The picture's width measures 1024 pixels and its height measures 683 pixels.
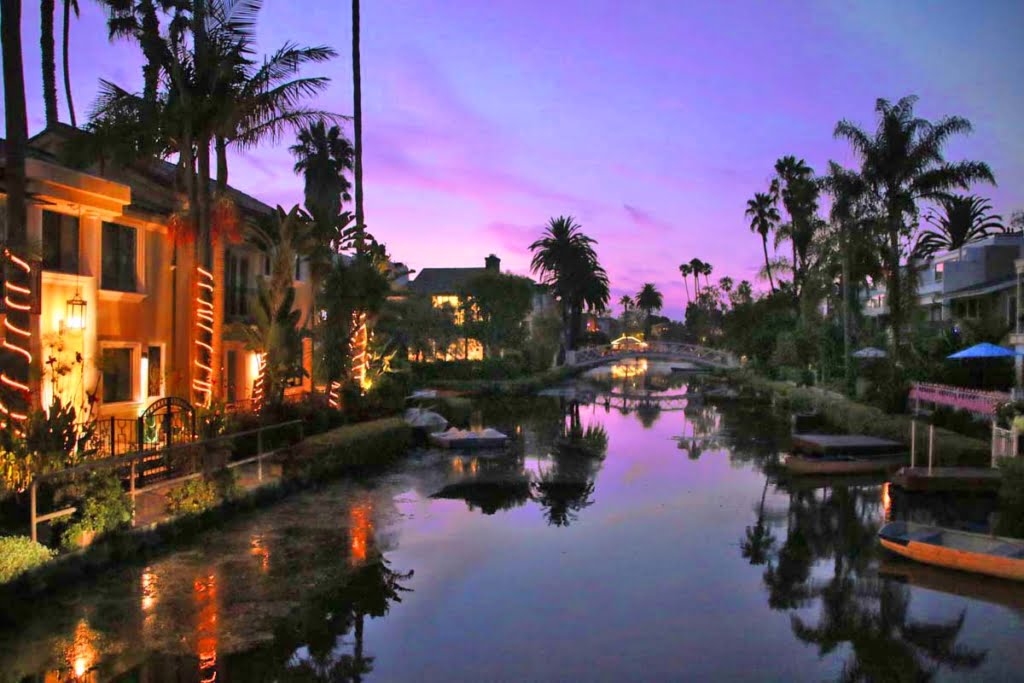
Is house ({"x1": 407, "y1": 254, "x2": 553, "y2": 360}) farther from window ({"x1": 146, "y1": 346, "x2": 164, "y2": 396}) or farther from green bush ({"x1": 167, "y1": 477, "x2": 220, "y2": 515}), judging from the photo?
green bush ({"x1": 167, "y1": 477, "x2": 220, "y2": 515})

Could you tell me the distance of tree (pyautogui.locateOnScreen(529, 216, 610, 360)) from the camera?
82625mm

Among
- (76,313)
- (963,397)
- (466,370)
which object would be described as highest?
(76,313)

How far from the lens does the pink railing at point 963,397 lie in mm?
25672

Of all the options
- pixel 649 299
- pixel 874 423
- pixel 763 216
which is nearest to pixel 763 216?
pixel 763 216

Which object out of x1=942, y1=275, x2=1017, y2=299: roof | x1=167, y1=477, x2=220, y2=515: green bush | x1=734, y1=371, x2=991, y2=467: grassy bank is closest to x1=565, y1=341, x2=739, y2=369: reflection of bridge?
x1=734, y1=371, x2=991, y2=467: grassy bank

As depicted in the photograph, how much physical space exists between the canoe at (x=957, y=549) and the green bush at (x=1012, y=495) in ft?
10.0

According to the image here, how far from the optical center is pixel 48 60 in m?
29.8

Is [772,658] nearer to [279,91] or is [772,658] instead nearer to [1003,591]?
[1003,591]

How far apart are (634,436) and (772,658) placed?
25059 millimetres

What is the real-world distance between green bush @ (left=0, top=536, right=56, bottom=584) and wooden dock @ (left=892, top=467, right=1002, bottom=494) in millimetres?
18423

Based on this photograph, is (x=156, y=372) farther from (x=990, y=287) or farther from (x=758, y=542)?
(x=990, y=287)

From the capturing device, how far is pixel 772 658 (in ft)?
33.9

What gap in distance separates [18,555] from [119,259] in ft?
38.5

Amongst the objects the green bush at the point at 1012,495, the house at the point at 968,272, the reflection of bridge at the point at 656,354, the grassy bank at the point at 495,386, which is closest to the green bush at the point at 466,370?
the grassy bank at the point at 495,386
